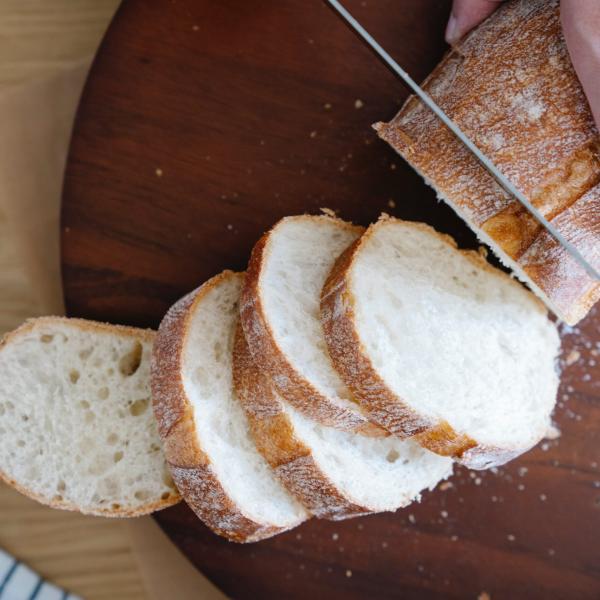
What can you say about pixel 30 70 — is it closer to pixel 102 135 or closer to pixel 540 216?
pixel 102 135

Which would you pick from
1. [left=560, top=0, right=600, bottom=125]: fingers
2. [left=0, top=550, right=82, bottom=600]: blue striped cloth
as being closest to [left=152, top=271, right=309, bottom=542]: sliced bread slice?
[left=0, top=550, right=82, bottom=600]: blue striped cloth

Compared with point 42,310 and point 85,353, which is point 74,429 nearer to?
point 85,353

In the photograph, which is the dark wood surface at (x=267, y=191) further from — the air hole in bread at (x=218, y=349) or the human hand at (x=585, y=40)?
the human hand at (x=585, y=40)

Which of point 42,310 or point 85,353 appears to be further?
point 42,310

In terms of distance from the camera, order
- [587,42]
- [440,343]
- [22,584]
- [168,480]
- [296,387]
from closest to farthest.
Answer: [587,42] < [296,387] < [440,343] < [168,480] < [22,584]

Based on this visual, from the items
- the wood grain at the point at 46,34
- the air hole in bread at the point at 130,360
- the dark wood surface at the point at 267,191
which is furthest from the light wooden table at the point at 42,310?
the air hole in bread at the point at 130,360

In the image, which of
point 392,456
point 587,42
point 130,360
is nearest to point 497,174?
point 587,42

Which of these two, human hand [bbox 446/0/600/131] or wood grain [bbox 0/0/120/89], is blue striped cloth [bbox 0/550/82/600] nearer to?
wood grain [bbox 0/0/120/89]
